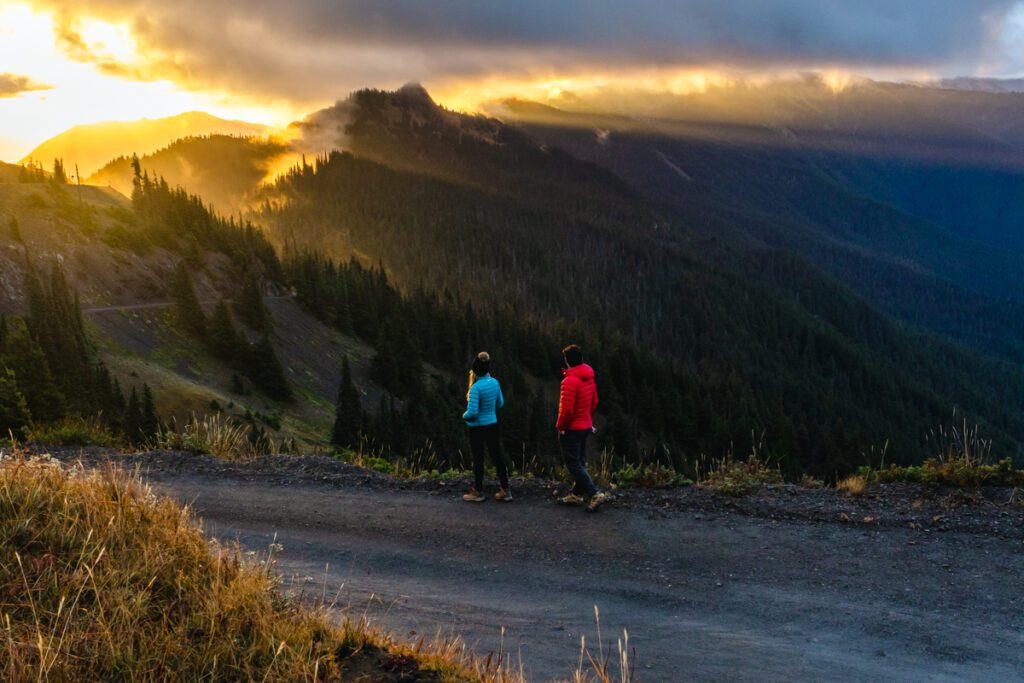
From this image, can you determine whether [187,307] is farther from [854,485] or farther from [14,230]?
[854,485]

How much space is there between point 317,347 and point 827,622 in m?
88.8

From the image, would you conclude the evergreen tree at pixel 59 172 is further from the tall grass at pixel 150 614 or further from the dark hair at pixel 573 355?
the tall grass at pixel 150 614

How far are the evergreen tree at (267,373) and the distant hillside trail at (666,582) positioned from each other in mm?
59915

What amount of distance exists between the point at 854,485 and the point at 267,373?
6542cm

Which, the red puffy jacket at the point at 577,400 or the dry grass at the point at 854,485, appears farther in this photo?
the red puffy jacket at the point at 577,400

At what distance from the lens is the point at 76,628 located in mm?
4637

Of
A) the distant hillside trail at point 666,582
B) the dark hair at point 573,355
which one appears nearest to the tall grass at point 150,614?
the distant hillside trail at point 666,582

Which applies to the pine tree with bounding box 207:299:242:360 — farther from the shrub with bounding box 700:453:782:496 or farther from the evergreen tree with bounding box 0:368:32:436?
the shrub with bounding box 700:453:782:496

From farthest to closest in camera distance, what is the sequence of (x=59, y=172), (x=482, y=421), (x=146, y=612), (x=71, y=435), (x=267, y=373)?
(x=59, y=172)
(x=267, y=373)
(x=71, y=435)
(x=482, y=421)
(x=146, y=612)

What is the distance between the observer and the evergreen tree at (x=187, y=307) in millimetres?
74750

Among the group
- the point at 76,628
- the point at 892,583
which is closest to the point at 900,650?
the point at 892,583

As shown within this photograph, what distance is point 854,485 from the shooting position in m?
10.9

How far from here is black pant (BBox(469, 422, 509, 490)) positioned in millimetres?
11367

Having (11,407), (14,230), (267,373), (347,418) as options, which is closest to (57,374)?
(347,418)
